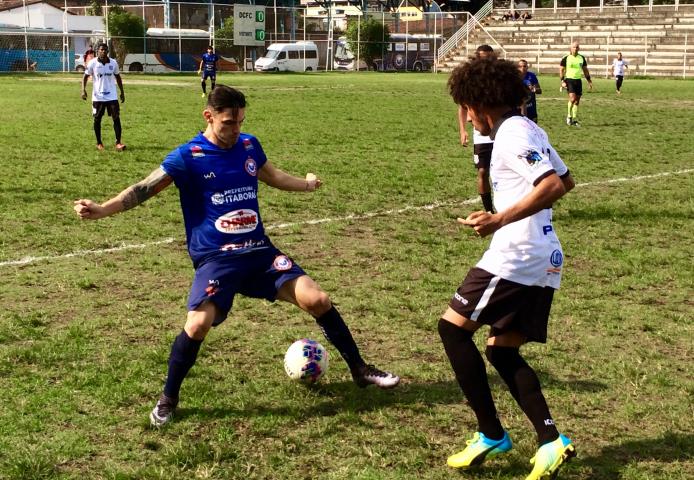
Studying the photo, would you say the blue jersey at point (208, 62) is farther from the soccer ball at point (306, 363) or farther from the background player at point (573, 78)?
the soccer ball at point (306, 363)

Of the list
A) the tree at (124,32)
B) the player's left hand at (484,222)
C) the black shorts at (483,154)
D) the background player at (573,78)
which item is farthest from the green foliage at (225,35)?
the player's left hand at (484,222)

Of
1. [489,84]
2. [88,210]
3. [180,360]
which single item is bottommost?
[180,360]

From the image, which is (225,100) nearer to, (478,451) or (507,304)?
(507,304)

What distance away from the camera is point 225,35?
65062 mm

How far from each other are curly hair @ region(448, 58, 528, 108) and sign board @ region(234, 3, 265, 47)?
199ft

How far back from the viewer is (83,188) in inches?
496

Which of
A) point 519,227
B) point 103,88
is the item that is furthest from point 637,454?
point 103,88

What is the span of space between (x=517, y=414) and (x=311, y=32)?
69557 mm

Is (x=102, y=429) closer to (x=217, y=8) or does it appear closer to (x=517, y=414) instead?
(x=517, y=414)

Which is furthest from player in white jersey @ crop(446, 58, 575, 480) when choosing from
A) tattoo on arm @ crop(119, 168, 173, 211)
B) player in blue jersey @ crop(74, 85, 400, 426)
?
tattoo on arm @ crop(119, 168, 173, 211)

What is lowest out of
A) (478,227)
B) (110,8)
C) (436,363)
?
(436,363)

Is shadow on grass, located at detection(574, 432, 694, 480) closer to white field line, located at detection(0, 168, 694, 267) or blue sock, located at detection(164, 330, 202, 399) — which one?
blue sock, located at detection(164, 330, 202, 399)

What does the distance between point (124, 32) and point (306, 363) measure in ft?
183

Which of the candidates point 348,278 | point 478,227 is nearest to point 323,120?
point 348,278
